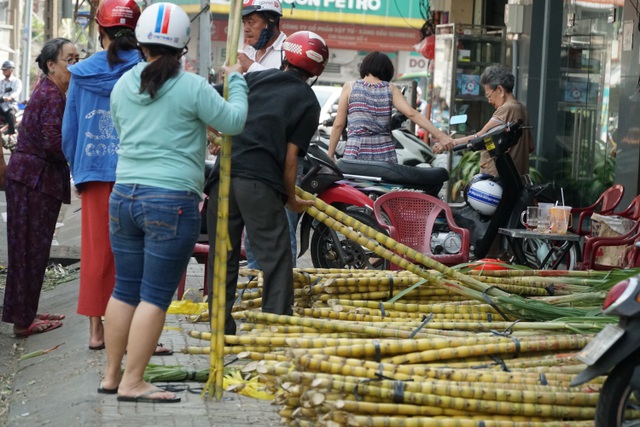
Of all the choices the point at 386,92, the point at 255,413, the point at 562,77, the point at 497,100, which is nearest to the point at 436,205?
the point at 386,92

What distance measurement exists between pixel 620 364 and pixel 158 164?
2.10 metres

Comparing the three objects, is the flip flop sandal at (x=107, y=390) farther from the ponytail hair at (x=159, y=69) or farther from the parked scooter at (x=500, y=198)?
the parked scooter at (x=500, y=198)

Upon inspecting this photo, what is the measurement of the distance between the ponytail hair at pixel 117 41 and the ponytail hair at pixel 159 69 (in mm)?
1031

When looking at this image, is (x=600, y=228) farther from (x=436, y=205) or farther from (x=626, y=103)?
(x=626, y=103)

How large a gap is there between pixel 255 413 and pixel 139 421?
0.53 m

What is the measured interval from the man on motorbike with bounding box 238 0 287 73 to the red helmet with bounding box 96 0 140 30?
117 centimetres

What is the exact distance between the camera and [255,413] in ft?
16.8

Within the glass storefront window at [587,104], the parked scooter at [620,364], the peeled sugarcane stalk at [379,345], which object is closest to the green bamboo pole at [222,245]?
the peeled sugarcane stalk at [379,345]

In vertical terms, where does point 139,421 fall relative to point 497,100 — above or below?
below

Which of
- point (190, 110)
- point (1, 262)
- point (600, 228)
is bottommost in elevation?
point (1, 262)

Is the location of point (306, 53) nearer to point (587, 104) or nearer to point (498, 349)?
point (498, 349)

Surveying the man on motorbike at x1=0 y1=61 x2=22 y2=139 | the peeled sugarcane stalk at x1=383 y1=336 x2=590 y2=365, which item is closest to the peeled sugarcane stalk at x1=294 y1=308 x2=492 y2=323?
the peeled sugarcane stalk at x1=383 y1=336 x2=590 y2=365

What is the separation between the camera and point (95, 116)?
20.0 feet

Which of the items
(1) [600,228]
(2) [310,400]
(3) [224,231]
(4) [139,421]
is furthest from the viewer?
(1) [600,228]
